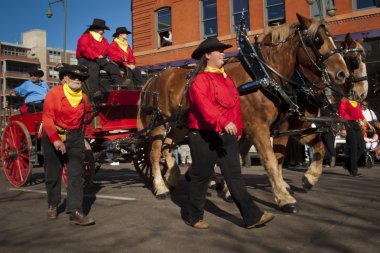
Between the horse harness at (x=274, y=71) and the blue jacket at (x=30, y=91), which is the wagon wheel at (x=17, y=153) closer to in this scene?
the blue jacket at (x=30, y=91)

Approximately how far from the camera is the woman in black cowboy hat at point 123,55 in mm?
8180

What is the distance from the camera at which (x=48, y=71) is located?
79.6 meters

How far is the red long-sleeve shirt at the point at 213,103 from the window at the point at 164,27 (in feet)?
63.8

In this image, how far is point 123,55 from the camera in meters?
8.26

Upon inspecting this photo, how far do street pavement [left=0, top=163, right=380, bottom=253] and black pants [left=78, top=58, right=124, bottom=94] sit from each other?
2154mm

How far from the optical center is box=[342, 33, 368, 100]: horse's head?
20.0ft

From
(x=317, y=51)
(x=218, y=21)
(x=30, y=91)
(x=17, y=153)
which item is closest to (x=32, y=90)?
(x=30, y=91)

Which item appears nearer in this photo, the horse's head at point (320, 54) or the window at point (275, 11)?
the horse's head at point (320, 54)

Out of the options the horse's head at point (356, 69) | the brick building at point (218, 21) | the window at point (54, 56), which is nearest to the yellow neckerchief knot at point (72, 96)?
the horse's head at point (356, 69)

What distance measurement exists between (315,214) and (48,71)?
3215 inches

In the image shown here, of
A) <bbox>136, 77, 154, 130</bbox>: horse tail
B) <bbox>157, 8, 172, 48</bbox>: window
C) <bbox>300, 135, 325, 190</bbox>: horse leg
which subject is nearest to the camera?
<bbox>300, 135, 325, 190</bbox>: horse leg

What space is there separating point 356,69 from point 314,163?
69.7 inches

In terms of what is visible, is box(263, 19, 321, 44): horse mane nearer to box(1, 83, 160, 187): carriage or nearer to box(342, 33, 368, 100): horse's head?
box(342, 33, 368, 100): horse's head

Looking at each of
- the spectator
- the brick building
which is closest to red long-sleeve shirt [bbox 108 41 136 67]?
the spectator
